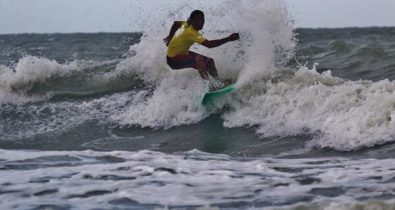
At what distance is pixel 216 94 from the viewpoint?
934cm

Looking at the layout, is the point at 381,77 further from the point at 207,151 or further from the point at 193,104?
the point at 207,151

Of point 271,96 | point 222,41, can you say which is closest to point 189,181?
point 222,41

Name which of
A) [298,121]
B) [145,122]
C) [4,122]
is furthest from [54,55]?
[298,121]

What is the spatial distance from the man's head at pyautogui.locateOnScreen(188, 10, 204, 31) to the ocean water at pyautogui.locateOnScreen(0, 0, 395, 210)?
1189 mm

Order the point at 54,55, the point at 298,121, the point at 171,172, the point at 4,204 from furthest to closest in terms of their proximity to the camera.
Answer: the point at 54,55 < the point at 298,121 < the point at 171,172 < the point at 4,204

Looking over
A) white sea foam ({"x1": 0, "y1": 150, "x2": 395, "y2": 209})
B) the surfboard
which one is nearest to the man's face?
the surfboard

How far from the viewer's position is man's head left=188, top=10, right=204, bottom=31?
882 centimetres

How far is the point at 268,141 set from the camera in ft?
25.8

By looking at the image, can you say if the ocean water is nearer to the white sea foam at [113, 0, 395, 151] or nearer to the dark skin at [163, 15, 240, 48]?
the white sea foam at [113, 0, 395, 151]

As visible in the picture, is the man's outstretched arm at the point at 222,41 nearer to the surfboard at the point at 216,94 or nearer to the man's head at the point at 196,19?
the man's head at the point at 196,19

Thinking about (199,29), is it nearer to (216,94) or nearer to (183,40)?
(183,40)

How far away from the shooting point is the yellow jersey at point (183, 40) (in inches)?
352

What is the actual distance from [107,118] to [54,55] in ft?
43.6

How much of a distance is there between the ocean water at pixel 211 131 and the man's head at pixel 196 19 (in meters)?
1.19
